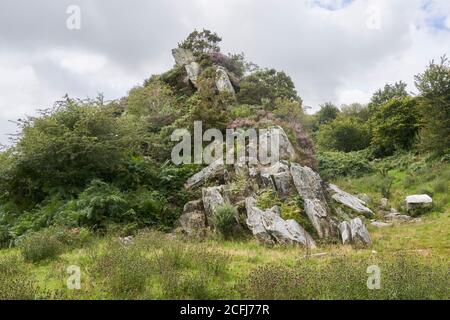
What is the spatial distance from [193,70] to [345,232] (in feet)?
54.6

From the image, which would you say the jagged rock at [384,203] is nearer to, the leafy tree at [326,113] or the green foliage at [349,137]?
the green foliage at [349,137]

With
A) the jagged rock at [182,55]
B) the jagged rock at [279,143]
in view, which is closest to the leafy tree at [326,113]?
the jagged rock at [182,55]

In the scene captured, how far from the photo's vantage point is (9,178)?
14172 millimetres

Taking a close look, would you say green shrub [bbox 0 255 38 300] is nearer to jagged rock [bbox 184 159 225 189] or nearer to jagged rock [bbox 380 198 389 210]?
jagged rock [bbox 184 159 225 189]

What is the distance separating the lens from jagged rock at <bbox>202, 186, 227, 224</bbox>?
12.8m

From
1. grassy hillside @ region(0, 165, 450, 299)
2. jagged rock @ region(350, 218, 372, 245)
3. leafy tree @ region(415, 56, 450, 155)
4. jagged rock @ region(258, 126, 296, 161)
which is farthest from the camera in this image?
leafy tree @ region(415, 56, 450, 155)

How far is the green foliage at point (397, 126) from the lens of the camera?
2702cm

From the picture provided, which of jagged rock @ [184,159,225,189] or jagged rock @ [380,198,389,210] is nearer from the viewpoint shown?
jagged rock @ [184,159,225,189]

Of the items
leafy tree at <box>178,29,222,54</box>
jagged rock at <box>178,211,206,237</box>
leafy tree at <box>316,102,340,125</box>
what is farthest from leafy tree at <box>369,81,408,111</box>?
jagged rock at <box>178,211,206,237</box>

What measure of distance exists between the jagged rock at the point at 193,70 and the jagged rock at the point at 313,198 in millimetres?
12624

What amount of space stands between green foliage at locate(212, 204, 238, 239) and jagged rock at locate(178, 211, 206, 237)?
54cm

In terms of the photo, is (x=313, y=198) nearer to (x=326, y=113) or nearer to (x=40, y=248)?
(x=40, y=248)

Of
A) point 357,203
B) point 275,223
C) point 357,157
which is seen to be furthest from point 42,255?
point 357,157

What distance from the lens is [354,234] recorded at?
11.8m
